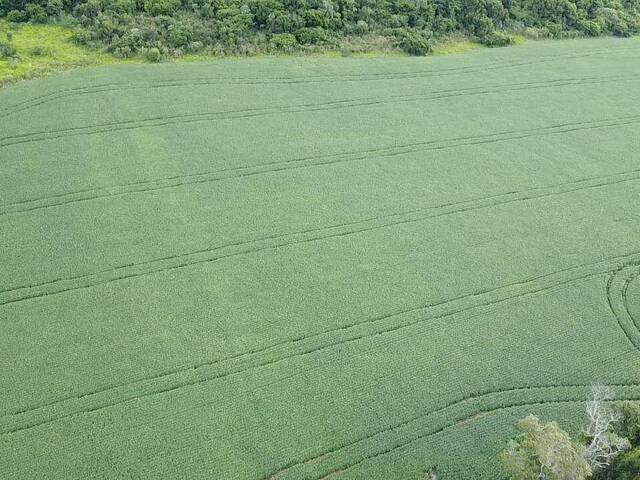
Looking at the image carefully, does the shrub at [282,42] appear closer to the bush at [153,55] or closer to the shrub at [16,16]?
the bush at [153,55]

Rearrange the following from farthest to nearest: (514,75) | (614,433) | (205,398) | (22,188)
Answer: (514,75)
(22,188)
(205,398)
(614,433)

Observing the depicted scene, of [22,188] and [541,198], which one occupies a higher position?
[22,188]

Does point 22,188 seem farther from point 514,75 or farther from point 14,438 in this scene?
point 514,75

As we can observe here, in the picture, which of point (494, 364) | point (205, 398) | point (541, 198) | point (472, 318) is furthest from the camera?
point (541, 198)

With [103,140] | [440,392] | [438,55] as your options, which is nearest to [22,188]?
[103,140]

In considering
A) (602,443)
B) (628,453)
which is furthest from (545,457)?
(628,453)

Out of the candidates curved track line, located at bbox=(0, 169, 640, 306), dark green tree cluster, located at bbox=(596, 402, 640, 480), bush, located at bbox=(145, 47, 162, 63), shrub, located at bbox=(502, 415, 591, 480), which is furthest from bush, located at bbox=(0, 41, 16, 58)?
dark green tree cluster, located at bbox=(596, 402, 640, 480)

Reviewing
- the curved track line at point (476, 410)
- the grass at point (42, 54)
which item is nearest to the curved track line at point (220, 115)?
the grass at point (42, 54)
